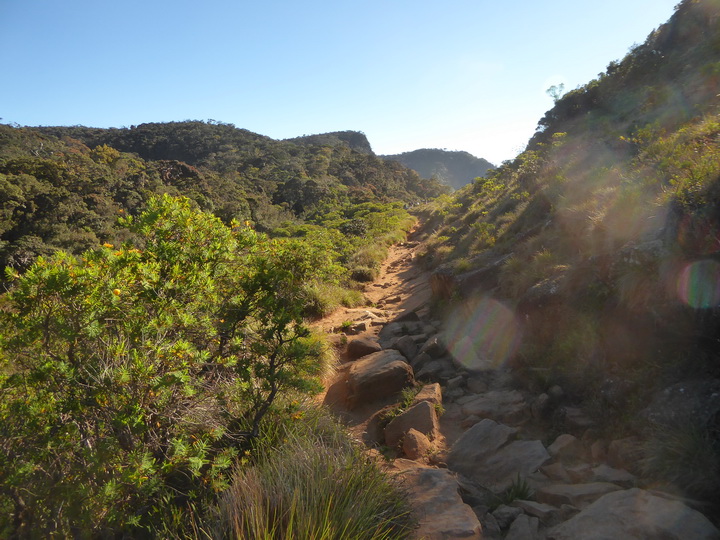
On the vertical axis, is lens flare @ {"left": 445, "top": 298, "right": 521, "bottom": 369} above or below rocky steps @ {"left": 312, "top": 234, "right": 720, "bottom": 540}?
above

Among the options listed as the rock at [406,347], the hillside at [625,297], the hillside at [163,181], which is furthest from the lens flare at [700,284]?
the hillside at [163,181]

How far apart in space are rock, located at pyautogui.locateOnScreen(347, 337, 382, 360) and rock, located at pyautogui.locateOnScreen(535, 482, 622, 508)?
15.2ft

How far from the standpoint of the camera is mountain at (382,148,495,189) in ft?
409

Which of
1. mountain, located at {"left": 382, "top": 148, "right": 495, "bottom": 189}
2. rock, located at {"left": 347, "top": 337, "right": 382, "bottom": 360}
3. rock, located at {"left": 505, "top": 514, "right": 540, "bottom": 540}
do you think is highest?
mountain, located at {"left": 382, "top": 148, "right": 495, "bottom": 189}

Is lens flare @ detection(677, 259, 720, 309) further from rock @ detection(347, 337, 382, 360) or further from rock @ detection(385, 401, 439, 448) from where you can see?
rock @ detection(347, 337, 382, 360)

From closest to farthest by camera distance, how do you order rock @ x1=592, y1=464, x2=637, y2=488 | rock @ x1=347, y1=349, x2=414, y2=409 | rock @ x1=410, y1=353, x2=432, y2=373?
rock @ x1=592, y1=464, x2=637, y2=488
rock @ x1=347, y1=349, x2=414, y2=409
rock @ x1=410, y1=353, x2=432, y2=373

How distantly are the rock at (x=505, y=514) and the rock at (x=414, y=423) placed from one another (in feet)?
5.38

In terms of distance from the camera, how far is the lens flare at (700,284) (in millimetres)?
4031

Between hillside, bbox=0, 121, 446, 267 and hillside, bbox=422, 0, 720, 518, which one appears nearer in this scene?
hillside, bbox=422, 0, 720, 518

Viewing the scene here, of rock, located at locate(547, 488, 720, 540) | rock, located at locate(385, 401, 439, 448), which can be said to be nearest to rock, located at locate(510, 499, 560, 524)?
rock, located at locate(547, 488, 720, 540)

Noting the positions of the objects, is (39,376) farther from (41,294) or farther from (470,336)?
(470,336)

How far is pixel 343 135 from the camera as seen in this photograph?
11831 cm

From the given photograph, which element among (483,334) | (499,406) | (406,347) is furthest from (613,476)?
(406,347)

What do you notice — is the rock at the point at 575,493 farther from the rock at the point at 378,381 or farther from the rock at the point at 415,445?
the rock at the point at 378,381
